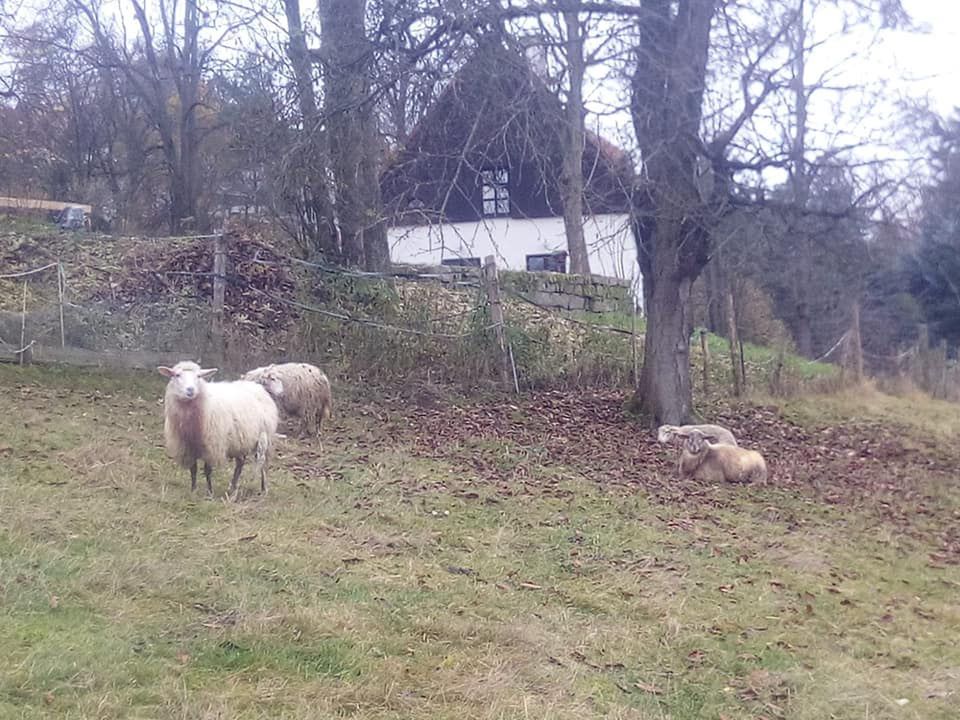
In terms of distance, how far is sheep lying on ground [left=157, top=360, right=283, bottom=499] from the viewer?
7.62 metres

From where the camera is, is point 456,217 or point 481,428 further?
point 456,217

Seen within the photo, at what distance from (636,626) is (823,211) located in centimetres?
702

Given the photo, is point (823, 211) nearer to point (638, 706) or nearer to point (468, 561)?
point (468, 561)

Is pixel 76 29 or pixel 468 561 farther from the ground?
pixel 76 29

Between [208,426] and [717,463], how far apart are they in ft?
16.1

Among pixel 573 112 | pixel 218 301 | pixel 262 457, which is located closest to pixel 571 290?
pixel 218 301

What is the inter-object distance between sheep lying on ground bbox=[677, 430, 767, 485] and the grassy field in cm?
28

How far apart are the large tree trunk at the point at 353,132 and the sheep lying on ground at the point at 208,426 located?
4494 mm

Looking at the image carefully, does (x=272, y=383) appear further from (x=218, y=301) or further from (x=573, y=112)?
(x=573, y=112)

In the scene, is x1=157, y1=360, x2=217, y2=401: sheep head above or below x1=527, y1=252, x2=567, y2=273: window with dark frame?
below

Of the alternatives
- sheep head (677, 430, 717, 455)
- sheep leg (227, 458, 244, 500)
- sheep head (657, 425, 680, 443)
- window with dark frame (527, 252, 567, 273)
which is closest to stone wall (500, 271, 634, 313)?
sheep head (657, 425, 680, 443)

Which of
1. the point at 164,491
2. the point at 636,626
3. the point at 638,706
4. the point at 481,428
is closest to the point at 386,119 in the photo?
the point at 481,428

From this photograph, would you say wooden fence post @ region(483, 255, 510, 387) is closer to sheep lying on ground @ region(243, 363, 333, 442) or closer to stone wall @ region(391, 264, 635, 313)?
stone wall @ region(391, 264, 635, 313)

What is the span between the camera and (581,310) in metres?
18.5
